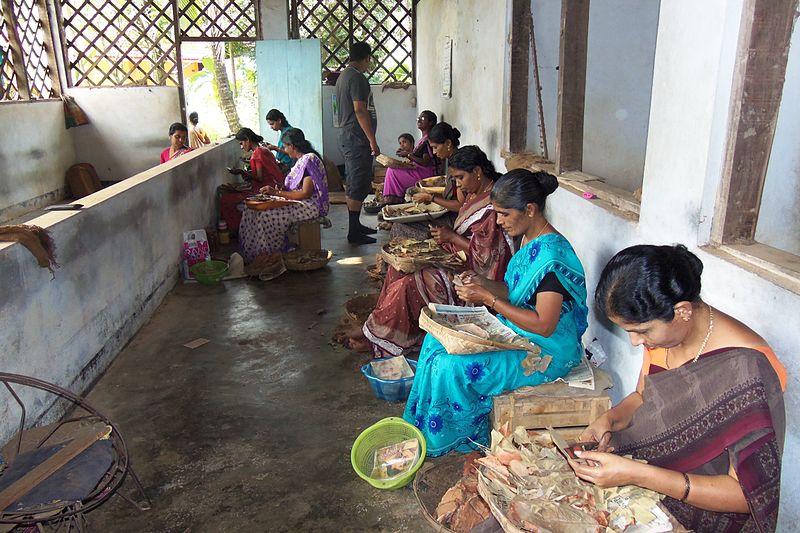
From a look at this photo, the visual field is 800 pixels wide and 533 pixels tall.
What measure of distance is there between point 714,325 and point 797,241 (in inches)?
28.8

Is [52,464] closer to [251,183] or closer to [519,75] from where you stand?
[519,75]

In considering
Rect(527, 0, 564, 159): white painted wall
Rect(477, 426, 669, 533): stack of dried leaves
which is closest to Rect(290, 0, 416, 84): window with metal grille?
Rect(527, 0, 564, 159): white painted wall

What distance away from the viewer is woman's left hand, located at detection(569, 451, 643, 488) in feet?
4.75

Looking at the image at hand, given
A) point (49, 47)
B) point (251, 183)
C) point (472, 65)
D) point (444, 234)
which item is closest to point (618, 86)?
point (444, 234)

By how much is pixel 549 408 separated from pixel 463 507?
521mm

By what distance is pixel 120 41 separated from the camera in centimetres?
914

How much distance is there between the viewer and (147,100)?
30.3 ft

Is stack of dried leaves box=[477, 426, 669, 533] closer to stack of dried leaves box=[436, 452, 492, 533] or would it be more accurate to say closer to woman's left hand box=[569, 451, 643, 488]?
woman's left hand box=[569, 451, 643, 488]

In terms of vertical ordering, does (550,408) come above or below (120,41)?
below

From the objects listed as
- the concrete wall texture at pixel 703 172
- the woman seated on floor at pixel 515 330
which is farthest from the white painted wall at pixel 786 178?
the woman seated on floor at pixel 515 330

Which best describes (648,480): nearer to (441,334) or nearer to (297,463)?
(441,334)

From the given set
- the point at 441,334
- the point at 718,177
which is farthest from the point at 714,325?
the point at 441,334

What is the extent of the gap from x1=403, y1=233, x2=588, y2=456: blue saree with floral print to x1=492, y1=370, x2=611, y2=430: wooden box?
0.28 feet

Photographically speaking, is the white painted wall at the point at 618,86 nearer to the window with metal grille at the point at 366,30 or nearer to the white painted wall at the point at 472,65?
the white painted wall at the point at 472,65
